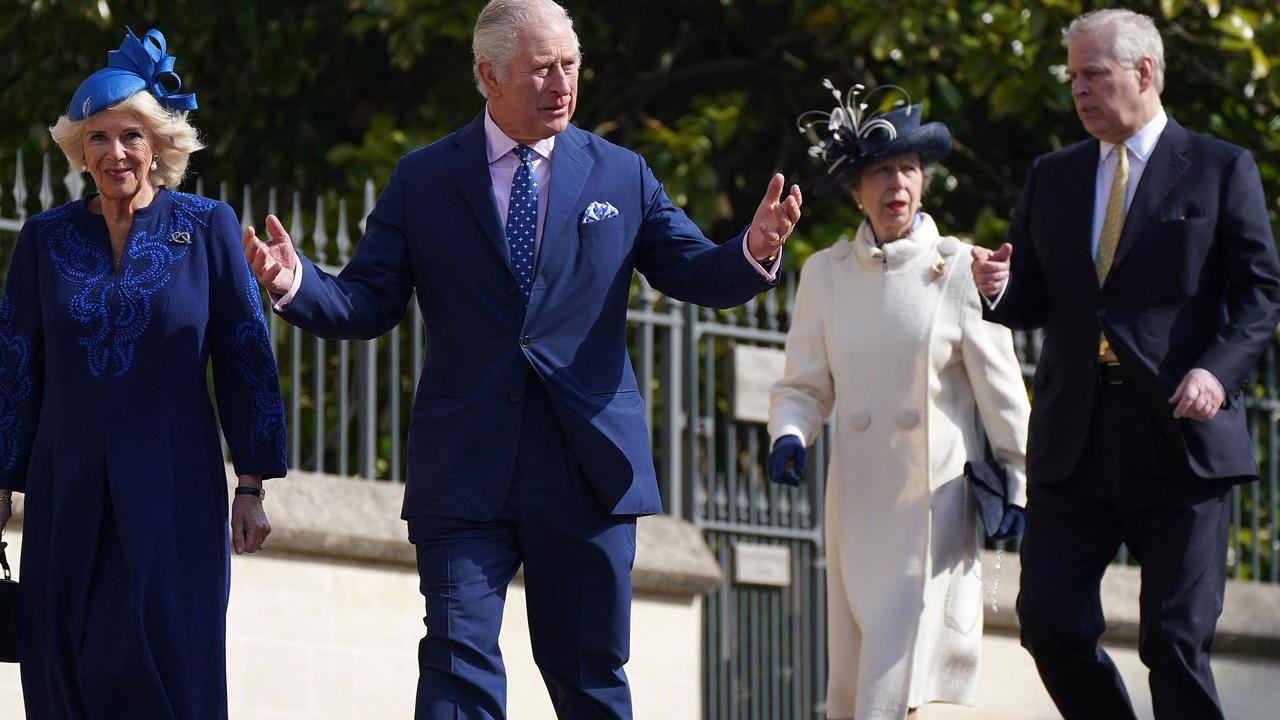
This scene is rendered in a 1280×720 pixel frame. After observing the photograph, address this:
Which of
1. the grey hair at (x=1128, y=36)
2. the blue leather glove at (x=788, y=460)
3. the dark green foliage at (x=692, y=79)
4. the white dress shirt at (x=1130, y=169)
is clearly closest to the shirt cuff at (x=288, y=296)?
the white dress shirt at (x=1130, y=169)

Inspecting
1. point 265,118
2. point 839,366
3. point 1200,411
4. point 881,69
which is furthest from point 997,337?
point 265,118

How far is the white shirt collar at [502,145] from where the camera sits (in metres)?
5.46

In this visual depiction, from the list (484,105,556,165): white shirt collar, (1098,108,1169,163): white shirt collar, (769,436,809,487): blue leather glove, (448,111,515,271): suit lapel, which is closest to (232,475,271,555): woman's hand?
(448,111,515,271): suit lapel

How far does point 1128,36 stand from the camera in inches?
251

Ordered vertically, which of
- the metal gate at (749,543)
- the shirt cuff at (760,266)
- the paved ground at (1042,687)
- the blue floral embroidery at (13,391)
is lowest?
the paved ground at (1042,687)

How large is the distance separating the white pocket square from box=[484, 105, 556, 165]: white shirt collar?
0.16 meters

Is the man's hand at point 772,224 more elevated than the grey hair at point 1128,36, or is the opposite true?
the grey hair at point 1128,36

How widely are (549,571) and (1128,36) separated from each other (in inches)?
89.2

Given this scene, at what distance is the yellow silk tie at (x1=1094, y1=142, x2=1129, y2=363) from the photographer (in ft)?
20.8

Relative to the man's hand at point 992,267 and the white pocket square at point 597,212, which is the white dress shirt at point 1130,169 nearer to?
the man's hand at point 992,267

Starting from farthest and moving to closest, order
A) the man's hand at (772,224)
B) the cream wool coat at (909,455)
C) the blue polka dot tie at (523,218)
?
the cream wool coat at (909,455) < the blue polka dot tie at (523,218) < the man's hand at (772,224)

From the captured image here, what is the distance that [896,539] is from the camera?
6.89 meters

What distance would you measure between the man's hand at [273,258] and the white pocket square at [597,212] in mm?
657

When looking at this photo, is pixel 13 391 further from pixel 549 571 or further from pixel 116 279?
pixel 549 571
